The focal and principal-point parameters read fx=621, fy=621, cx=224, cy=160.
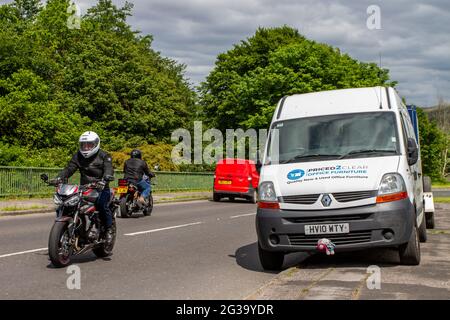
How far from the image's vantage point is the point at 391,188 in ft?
25.2

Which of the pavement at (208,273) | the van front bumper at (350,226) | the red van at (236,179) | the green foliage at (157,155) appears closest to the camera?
A: the pavement at (208,273)

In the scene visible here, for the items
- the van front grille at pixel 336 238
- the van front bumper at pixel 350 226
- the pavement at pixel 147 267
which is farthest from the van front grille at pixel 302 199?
the pavement at pixel 147 267

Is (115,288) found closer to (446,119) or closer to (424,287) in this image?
(424,287)

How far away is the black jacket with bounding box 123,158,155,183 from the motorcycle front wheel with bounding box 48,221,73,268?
9.37 meters

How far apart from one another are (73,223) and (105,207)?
30.2 inches

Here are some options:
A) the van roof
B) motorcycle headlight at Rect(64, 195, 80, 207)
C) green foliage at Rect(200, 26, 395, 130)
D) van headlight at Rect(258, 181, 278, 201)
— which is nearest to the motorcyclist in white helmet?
motorcycle headlight at Rect(64, 195, 80, 207)

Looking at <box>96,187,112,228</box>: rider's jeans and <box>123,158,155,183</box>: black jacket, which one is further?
<box>123,158,155,183</box>: black jacket

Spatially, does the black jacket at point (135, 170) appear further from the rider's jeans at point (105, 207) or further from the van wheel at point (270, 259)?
the van wheel at point (270, 259)

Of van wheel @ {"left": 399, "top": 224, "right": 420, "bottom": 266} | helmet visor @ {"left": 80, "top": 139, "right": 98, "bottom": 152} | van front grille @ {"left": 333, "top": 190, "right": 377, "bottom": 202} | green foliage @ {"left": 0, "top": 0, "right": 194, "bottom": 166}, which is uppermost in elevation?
green foliage @ {"left": 0, "top": 0, "right": 194, "bottom": 166}

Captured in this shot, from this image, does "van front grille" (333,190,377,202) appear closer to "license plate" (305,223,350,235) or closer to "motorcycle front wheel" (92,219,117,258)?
"license plate" (305,223,350,235)

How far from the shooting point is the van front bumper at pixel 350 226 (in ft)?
24.8

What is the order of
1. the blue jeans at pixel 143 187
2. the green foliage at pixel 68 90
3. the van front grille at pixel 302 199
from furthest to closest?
the green foliage at pixel 68 90 < the blue jeans at pixel 143 187 < the van front grille at pixel 302 199

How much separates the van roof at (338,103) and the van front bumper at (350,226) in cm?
179

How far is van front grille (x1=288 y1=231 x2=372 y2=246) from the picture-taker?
7.64 metres
